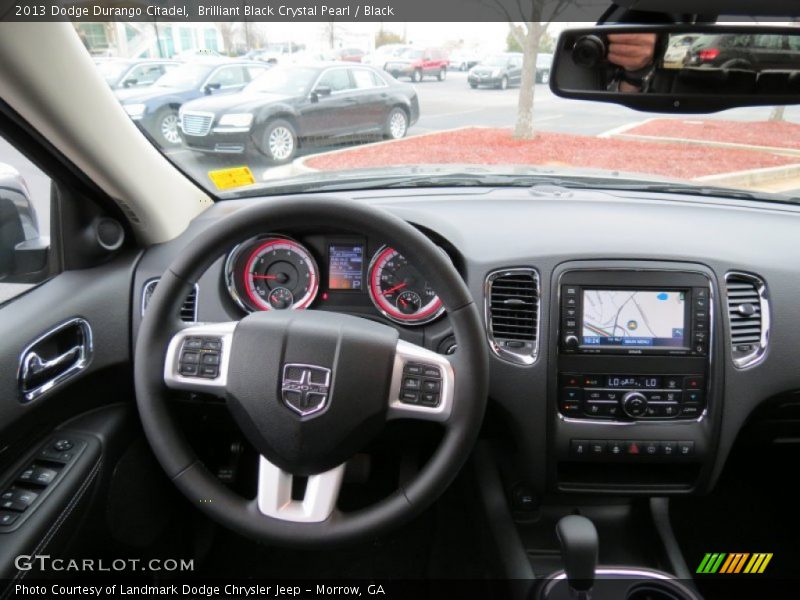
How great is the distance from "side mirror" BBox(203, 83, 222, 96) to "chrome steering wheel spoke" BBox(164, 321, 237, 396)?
148 cm

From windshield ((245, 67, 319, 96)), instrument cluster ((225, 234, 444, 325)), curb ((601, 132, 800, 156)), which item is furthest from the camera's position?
windshield ((245, 67, 319, 96))

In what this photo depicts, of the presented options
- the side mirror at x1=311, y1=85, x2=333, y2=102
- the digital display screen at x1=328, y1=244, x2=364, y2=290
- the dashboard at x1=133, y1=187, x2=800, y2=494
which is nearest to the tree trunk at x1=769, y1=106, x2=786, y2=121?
the dashboard at x1=133, y1=187, x2=800, y2=494

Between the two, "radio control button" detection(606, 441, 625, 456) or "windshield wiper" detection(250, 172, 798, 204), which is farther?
"windshield wiper" detection(250, 172, 798, 204)

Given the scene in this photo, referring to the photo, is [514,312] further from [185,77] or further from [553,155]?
[185,77]

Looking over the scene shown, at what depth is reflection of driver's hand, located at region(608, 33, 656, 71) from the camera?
1.52m

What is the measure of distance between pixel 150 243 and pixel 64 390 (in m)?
0.57

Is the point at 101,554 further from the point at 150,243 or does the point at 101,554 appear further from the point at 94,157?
the point at 94,157

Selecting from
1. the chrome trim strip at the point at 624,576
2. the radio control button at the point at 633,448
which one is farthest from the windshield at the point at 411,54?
the chrome trim strip at the point at 624,576

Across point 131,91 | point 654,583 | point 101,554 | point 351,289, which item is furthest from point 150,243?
point 654,583


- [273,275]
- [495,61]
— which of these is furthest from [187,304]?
[495,61]

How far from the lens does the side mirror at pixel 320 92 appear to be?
3227mm

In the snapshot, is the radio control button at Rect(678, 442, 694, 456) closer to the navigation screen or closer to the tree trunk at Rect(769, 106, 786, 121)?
the navigation screen

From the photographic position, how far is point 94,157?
185cm

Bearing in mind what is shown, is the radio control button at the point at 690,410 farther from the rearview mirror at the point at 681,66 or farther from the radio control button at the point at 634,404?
the rearview mirror at the point at 681,66
